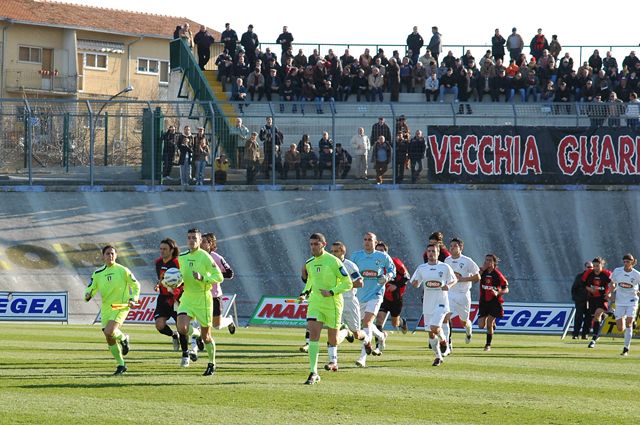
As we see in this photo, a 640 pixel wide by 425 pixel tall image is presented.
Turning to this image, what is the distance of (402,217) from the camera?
37156 millimetres

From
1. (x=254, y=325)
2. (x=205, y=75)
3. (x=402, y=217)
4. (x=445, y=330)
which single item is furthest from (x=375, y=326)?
(x=205, y=75)

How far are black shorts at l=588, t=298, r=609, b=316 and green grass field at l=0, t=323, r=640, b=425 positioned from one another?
4722 mm

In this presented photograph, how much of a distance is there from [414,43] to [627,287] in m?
19.4

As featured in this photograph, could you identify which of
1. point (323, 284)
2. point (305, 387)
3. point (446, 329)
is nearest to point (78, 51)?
point (446, 329)

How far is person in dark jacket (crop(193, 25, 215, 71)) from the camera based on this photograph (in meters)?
42.8

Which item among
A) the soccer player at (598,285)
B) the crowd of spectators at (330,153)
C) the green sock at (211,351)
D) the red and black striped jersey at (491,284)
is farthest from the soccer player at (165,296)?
the crowd of spectators at (330,153)

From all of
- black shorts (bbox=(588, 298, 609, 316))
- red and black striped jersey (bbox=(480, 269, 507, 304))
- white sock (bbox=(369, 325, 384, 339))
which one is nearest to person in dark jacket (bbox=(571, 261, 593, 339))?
black shorts (bbox=(588, 298, 609, 316))

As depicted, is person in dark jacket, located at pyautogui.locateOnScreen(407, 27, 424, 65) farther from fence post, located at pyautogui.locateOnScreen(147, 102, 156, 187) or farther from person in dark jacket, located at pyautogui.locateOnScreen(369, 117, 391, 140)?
fence post, located at pyautogui.locateOnScreen(147, 102, 156, 187)

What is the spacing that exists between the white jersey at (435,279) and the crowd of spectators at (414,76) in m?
20.2

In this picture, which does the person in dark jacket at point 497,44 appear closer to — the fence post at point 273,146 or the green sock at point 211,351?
the fence post at point 273,146

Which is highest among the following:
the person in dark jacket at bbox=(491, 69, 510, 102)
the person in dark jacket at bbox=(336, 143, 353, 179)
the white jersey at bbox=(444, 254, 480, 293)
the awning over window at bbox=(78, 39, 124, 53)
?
the awning over window at bbox=(78, 39, 124, 53)

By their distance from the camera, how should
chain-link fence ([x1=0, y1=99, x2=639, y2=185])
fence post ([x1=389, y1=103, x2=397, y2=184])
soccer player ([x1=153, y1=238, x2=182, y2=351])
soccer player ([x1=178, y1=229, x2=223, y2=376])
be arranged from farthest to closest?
fence post ([x1=389, y1=103, x2=397, y2=184])
chain-link fence ([x1=0, y1=99, x2=639, y2=185])
soccer player ([x1=153, y1=238, x2=182, y2=351])
soccer player ([x1=178, y1=229, x2=223, y2=376])

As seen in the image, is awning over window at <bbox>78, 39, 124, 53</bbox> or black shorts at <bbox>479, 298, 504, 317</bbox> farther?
awning over window at <bbox>78, 39, 124, 53</bbox>

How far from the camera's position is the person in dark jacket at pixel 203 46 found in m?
42.8
